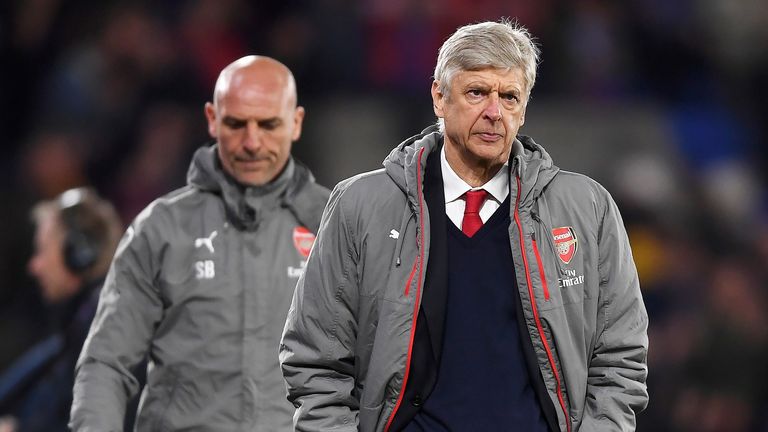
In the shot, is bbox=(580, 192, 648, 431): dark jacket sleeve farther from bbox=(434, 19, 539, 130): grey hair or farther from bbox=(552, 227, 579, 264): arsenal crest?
bbox=(434, 19, 539, 130): grey hair

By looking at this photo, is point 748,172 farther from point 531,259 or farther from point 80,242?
point 531,259

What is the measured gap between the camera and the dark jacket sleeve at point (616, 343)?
359cm

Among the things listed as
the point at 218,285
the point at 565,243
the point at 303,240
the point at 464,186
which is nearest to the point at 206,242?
the point at 218,285

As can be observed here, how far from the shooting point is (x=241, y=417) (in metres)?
4.49

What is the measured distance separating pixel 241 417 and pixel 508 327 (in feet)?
4.16

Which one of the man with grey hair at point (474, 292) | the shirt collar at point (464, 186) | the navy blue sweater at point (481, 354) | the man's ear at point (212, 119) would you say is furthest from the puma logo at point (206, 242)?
the navy blue sweater at point (481, 354)

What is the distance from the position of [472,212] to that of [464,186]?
8cm

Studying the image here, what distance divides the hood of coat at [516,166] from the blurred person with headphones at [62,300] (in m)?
2.24

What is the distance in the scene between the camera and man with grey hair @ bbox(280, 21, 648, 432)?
353 centimetres

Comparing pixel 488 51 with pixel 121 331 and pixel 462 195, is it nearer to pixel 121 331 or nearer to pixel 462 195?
pixel 462 195

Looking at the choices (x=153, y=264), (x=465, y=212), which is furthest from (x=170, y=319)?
(x=465, y=212)

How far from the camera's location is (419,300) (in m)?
3.54

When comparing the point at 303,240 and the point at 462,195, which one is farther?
the point at 303,240

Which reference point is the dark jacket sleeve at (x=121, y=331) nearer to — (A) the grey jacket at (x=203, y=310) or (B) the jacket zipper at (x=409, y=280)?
(A) the grey jacket at (x=203, y=310)
